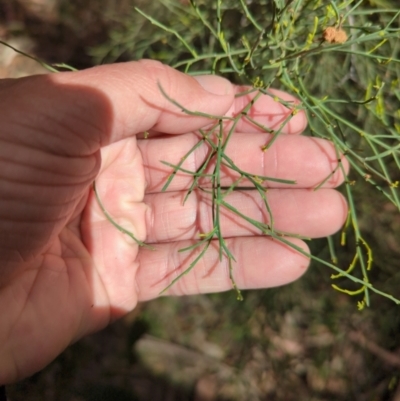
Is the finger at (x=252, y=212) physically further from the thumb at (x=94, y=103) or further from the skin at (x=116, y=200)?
the thumb at (x=94, y=103)

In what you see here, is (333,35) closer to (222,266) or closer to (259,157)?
(259,157)

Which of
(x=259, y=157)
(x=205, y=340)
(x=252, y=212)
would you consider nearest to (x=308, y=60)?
(x=259, y=157)

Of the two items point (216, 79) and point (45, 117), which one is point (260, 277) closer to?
point (216, 79)

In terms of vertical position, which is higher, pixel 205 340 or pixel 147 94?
pixel 147 94

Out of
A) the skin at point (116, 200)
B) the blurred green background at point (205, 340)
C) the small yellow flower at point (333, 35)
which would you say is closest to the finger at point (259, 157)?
the skin at point (116, 200)

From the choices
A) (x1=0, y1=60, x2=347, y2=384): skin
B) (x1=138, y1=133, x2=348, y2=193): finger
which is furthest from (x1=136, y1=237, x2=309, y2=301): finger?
(x1=138, y1=133, x2=348, y2=193): finger

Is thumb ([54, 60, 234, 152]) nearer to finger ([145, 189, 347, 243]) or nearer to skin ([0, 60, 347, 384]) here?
skin ([0, 60, 347, 384])
